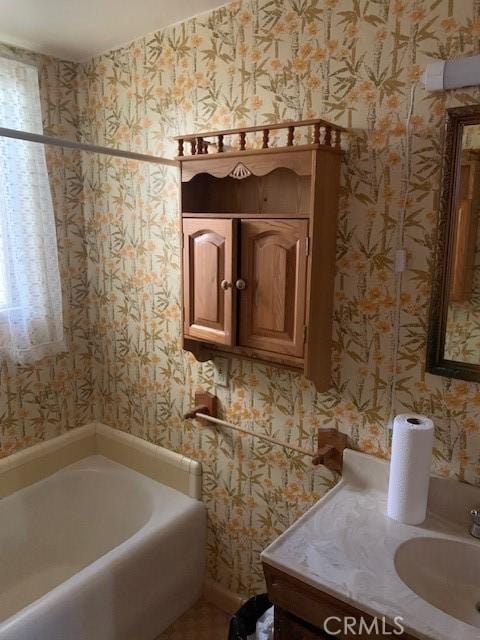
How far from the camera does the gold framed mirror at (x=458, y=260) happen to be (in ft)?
4.46

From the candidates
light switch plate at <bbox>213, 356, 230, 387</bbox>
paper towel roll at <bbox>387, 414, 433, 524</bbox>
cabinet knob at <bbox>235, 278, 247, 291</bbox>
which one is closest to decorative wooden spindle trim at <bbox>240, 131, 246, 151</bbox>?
cabinet knob at <bbox>235, 278, 247, 291</bbox>

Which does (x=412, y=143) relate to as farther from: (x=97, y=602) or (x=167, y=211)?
(x=97, y=602)

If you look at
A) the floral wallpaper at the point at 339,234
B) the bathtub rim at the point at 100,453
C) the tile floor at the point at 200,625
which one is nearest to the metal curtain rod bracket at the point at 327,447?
the floral wallpaper at the point at 339,234

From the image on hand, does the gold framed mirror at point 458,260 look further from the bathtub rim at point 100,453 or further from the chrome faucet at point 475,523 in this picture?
the bathtub rim at point 100,453

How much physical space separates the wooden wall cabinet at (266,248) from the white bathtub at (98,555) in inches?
31.9

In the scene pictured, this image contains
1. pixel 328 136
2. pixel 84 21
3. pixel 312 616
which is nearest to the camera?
pixel 312 616

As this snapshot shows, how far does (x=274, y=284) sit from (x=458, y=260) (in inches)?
21.0

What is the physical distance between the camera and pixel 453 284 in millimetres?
1431

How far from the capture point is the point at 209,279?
173 cm

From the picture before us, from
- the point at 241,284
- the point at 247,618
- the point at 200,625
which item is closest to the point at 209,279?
the point at 241,284

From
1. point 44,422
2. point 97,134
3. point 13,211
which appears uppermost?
point 97,134

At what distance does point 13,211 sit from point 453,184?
1662 mm

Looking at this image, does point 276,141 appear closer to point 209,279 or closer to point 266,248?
point 266,248

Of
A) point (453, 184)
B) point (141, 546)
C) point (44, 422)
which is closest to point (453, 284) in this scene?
point (453, 184)
